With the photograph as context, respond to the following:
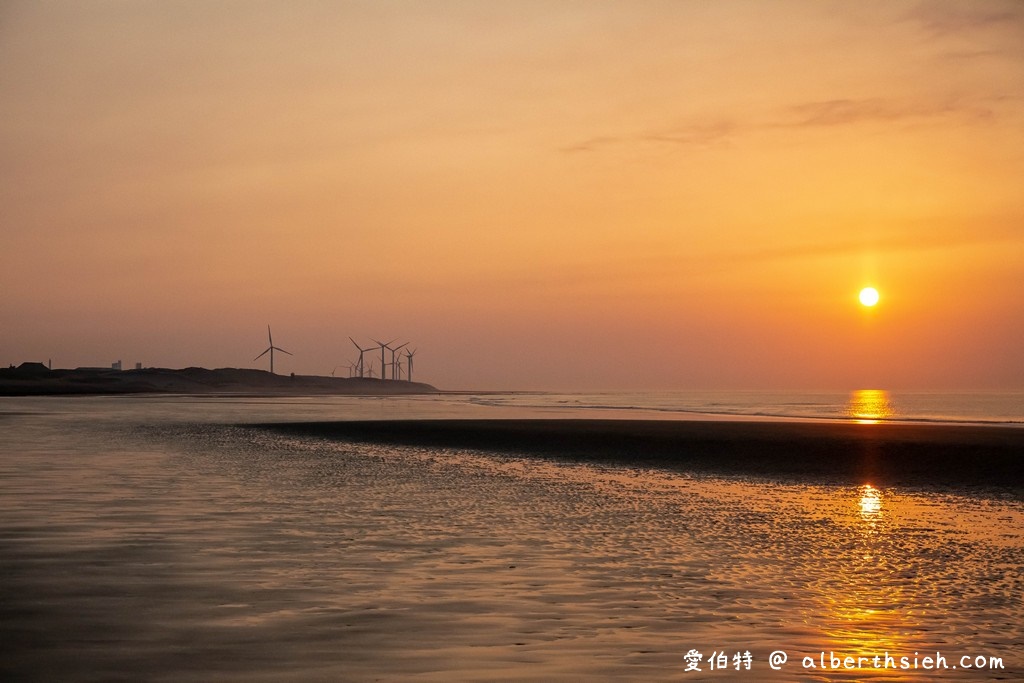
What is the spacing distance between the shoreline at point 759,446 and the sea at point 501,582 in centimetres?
487

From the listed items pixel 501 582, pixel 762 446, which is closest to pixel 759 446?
pixel 762 446

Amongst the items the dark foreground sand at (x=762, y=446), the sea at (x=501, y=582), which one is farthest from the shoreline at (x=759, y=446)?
the sea at (x=501, y=582)

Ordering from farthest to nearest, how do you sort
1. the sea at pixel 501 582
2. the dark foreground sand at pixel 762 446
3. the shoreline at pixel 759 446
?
the dark foreground sand at pixel 762 446 → the shoreline at pixel 759 446 → the sea at pixel 501 582

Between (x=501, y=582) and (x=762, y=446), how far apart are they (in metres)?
29.1

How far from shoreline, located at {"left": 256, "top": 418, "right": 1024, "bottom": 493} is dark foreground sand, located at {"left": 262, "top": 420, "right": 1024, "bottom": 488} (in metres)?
0.04

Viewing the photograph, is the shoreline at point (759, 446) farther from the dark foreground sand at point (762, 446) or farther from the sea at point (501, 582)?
the sea at point (501, 582)

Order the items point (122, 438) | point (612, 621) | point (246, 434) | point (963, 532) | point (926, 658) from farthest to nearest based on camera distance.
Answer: point (246, 434)
point (122, 438)
point (963, 532)
point (612, 621)
point (926, 658)

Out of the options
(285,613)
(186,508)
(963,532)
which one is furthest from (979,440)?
(285,613)

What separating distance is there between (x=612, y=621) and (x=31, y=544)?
1011cm

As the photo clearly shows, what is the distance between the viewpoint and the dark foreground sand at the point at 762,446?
3128cm

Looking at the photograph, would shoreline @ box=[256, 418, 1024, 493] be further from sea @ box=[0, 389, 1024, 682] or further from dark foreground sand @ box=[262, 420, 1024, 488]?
sea @ box=[0, 389, 1024, 682]

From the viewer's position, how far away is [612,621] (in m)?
10.8

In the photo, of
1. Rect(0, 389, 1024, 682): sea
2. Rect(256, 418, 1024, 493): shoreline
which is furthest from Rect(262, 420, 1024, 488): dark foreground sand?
Rect(0, 389, 1024, 682): sea

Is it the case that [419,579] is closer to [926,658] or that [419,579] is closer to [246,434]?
[926,658]
